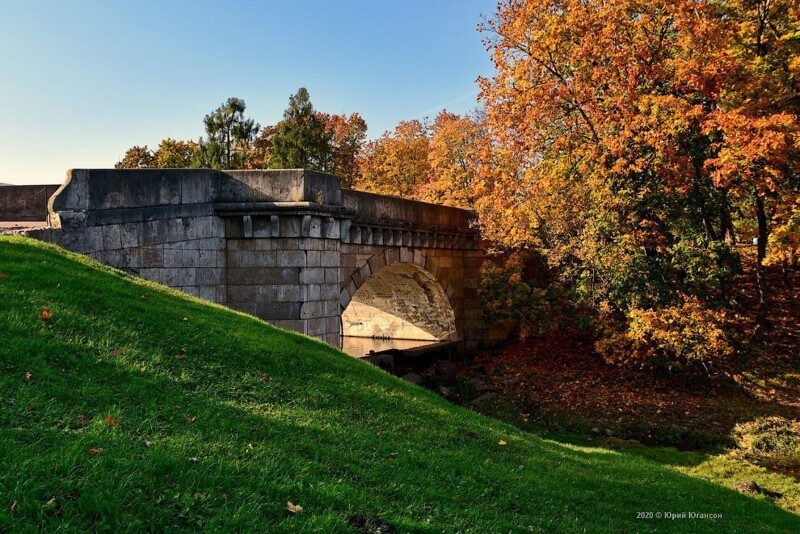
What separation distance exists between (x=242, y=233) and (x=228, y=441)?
7.57m

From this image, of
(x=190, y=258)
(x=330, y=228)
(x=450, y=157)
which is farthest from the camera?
(x=450, y=157)

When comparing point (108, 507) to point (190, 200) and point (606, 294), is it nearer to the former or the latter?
point (190, 200)

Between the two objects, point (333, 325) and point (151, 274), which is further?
point (333, 325)

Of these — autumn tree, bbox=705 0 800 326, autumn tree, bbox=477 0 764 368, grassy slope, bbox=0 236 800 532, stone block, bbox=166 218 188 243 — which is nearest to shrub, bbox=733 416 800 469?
autumn tree, bbox=477 0 764 368

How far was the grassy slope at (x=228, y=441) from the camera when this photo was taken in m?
3.41

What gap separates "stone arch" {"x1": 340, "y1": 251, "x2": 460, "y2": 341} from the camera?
63.3ft

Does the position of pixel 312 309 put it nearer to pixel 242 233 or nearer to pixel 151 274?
pixel 242 233

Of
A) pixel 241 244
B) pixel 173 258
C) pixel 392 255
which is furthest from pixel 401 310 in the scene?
pixel 173 258

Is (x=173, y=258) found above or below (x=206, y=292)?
above

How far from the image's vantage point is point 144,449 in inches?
152

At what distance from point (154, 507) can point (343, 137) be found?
4284 centimetres

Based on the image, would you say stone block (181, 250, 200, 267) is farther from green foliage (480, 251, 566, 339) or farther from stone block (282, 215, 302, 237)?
green foliage (480, 251, 566, 339)

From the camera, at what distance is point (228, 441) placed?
4.45m

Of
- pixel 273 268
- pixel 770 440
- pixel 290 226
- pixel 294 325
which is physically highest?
pixel 290 226
